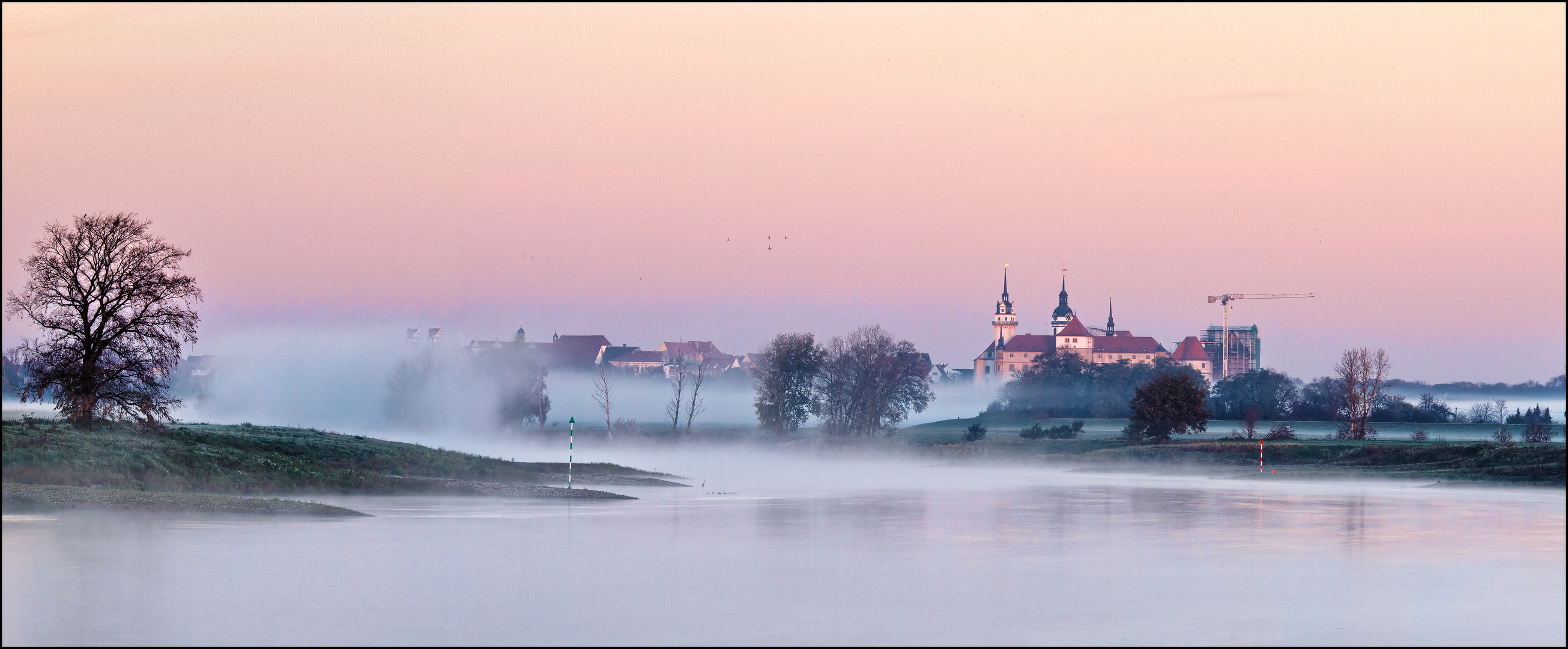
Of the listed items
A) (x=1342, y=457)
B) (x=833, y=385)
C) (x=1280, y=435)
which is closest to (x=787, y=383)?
(x=833, y=385)

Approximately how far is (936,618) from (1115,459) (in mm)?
54122

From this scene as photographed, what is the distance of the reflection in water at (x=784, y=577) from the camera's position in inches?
584

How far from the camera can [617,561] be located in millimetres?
21453

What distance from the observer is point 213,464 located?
38.0 metres

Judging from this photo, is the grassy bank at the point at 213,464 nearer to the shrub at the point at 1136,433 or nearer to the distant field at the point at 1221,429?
the shrub at the point at 1136,433

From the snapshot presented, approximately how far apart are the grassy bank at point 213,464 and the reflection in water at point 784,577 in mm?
5236

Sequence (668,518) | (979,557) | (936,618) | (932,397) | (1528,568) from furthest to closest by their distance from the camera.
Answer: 1. (932,397)
2. (668,518)
3. (979,557)
4. (1528,568)
5. (936,618)

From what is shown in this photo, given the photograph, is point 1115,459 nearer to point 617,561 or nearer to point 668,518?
point 668,518

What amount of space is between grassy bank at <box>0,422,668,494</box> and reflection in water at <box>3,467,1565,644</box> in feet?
17.2

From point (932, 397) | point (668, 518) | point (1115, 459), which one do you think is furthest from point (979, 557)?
point (932, 397)

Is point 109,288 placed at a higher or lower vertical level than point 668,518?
higher

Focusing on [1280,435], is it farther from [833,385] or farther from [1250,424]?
[833,385]

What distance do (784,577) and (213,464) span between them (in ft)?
78.4

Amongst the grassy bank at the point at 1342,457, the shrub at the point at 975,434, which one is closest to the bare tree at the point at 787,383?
the shrub at the point at 975,434
